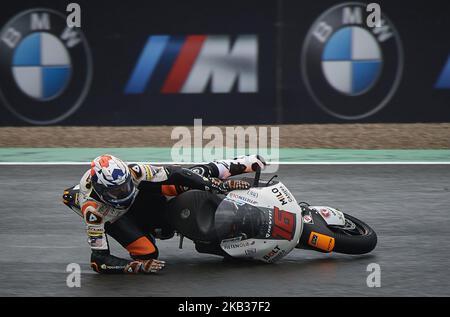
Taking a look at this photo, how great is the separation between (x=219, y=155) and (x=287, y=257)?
579cm

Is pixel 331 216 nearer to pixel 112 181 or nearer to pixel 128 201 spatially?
pixel 128 201

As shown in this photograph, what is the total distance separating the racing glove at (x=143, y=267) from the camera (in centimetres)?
769

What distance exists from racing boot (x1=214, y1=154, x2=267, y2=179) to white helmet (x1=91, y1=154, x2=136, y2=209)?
1010 millimetres

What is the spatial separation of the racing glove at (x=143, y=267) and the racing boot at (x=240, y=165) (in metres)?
0.99

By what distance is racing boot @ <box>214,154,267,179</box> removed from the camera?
26.7 feet

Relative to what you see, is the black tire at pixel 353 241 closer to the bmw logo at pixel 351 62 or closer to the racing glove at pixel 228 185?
the racing glove at pixel 228 185

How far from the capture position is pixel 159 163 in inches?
526

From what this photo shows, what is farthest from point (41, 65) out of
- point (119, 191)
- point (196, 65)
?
point (119, 191)

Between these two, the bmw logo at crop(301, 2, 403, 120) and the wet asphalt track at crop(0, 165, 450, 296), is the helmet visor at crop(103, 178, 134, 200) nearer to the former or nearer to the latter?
the wet asphalt track at crop(0, 165, 450, 296)

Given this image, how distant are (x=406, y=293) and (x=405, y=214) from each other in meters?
3.01

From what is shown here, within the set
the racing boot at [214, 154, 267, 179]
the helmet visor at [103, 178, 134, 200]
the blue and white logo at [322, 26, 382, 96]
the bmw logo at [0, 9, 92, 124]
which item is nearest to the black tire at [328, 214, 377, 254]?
the racing boot at [214, 154, 267, 179]

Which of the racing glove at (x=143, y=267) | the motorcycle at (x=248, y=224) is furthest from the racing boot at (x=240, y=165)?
the racing glove at (x=143, y=267)
